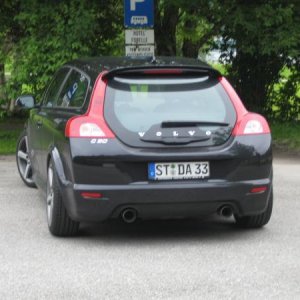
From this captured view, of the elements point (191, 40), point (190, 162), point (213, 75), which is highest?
point (213, 75)

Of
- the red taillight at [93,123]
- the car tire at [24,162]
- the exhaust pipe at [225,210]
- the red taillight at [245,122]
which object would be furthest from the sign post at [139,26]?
the exhaust pipe at [225,210]

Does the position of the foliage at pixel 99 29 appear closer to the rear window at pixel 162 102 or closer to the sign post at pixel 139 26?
the sign post at pixel 139 26

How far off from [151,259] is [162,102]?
1.36 metres

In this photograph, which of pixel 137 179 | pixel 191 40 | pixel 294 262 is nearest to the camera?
pixel 294 262

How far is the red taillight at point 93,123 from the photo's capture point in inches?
269

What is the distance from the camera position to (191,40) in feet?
53.8

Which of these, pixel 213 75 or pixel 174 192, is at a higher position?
pixel 213 75

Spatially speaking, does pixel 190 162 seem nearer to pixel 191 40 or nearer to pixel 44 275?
pixel 44 275

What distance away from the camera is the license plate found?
6781mm

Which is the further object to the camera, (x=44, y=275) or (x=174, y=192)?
(x=174, y=192)

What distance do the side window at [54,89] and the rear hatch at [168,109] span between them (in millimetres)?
1351

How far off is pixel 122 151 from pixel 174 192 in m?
0.53

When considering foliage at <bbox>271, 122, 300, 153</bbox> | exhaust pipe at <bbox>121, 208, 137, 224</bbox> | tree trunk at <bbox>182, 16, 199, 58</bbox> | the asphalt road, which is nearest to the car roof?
exhaust pipe at <bbox>121, 208, 137, 224</bbox>

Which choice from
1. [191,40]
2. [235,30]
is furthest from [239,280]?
[191,40]
